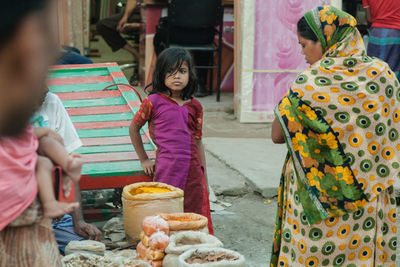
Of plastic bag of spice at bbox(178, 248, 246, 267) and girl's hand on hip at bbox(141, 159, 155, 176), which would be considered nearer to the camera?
plastic bag of spice at bbox(178, 248, 246, 267)

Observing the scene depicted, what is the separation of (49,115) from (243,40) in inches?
190

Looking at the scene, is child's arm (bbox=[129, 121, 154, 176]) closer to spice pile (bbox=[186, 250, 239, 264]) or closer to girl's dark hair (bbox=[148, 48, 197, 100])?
girl's dark hair (bbox=[148, 48, 197, 100])

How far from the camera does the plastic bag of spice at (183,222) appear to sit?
3.46m

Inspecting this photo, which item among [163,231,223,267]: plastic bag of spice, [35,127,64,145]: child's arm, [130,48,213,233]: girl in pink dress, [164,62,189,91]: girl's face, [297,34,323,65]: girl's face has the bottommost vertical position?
[163,231,223,267]: plastic bag of spice

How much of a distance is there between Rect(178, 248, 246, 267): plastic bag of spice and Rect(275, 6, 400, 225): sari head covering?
16.4 inches

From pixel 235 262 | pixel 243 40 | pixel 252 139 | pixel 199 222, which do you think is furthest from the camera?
pixel 243 40

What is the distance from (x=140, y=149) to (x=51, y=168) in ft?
7.99

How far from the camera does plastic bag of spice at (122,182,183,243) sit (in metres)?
3.67

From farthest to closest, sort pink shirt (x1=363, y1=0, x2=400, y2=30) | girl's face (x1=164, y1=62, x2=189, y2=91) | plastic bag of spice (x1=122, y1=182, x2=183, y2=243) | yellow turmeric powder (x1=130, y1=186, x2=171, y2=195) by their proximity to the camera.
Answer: pink shirt (x1=363, y1=0, x2=400, y2=30)
girl's face (x1=164, y1=62, x2=189, y2=91)
yellow turmeric powder (x1=130, y1=186, x2=171, y2=195)
plastic bag of spice (x1=122, y1=182, x2=183, y2=243)

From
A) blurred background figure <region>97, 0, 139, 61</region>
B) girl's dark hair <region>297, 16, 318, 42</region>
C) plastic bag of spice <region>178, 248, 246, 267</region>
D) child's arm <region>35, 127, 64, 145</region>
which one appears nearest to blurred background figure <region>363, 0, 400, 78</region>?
blurred background figure <region>97, 0, 139, 61</region>

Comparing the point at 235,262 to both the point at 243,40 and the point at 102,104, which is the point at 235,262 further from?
the point at 243,40

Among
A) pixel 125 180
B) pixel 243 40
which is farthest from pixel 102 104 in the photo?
pixel 243 40

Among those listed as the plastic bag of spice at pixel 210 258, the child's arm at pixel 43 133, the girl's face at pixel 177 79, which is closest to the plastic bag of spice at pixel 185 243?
the plastic bag of spice at pixel 210 258

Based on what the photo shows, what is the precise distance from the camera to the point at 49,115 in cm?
315
